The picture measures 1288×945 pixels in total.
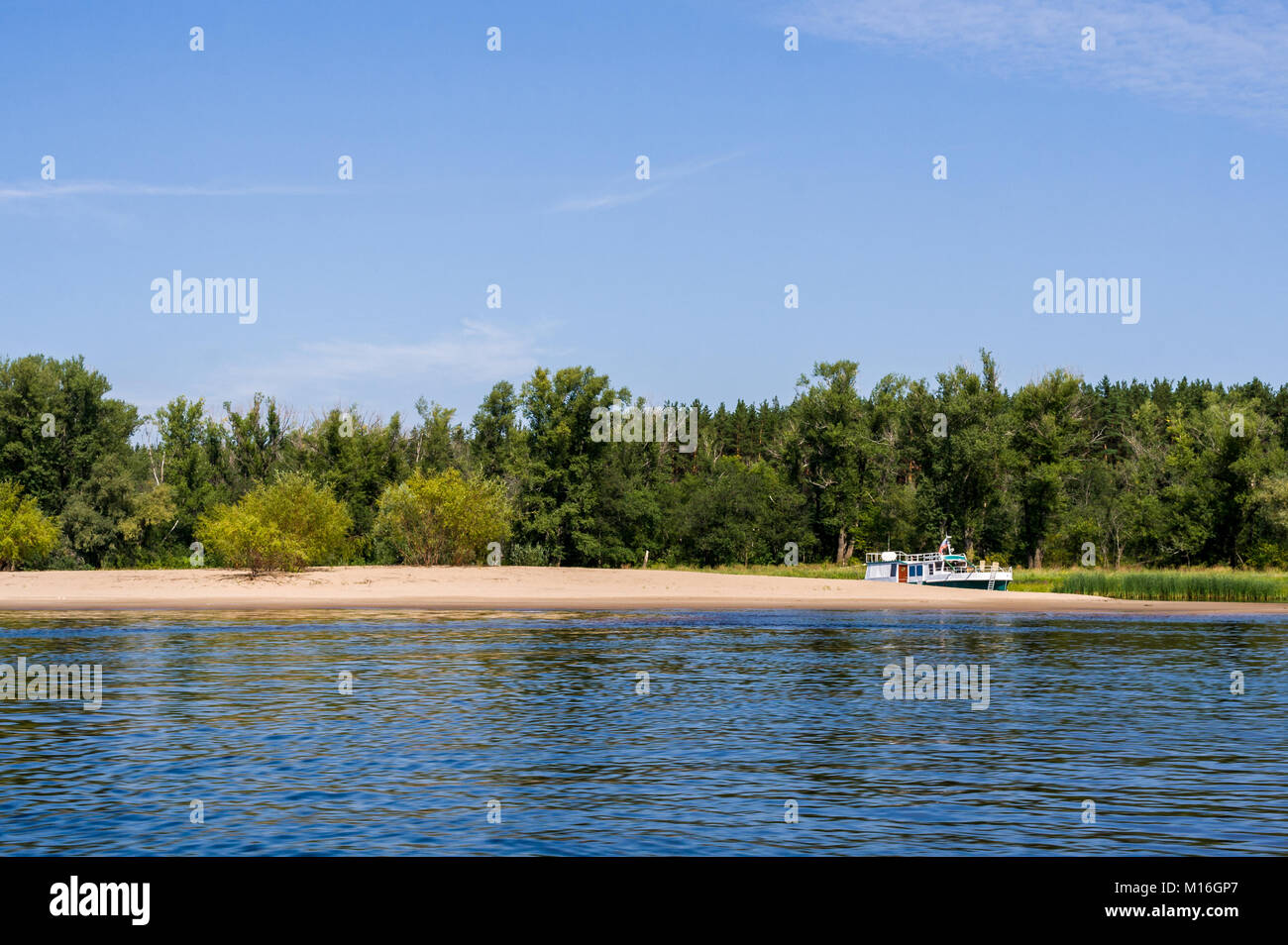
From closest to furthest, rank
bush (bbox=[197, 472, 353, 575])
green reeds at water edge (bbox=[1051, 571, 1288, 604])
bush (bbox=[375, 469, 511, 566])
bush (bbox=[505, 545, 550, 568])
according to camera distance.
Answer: bush (bbox=[197, 472, 353, 575]), green reeds at water edge (bbox=[1051, 571, 1288, 604]), bush (bbox=[375, 469, 511, 566]), bush (bbox=[505, 545, 550, 568])

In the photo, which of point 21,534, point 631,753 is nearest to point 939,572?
point 21,534

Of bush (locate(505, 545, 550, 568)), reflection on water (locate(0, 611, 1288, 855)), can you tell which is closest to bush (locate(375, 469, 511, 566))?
bush (locate(505, 545, 550, 568))

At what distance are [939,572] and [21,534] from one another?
62225 mm

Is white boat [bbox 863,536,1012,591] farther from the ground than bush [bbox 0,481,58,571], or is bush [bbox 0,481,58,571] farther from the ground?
bush [bbox 0,481,58,571]

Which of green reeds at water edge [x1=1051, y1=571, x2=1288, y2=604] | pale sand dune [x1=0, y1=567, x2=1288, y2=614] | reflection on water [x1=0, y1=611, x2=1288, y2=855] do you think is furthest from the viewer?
green reeds at water edge [x1=1051, y1=571, x2=1288, y2=604]

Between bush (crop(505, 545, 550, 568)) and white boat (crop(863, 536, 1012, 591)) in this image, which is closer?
white boat (crop(863, 536, 1012, 591))

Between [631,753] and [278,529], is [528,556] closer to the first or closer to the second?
[278,529]

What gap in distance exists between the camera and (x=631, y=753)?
A: 19016 millimetres

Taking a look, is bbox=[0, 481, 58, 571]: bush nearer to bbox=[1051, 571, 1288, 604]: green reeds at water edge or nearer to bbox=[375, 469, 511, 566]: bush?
bbox=[375, 469, 511, 566]: bush

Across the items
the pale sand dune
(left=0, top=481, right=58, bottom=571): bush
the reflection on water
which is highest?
(left=0, top=481, right=58, bottom=571): bush

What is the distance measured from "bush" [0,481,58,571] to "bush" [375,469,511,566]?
923 inches

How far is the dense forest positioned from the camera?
304 feet
